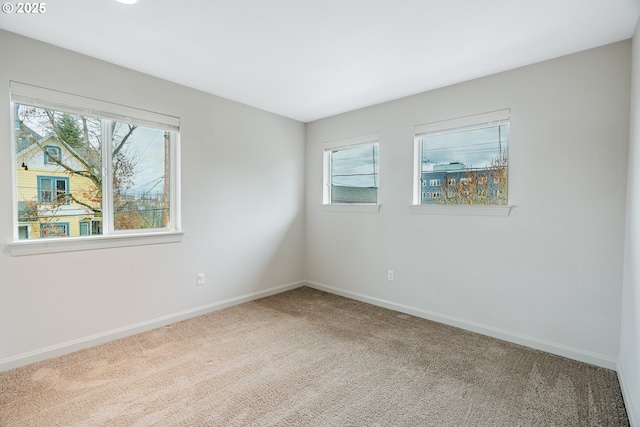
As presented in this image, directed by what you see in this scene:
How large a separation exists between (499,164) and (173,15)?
2.95 metres

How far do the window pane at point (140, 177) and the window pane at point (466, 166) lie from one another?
110 inches

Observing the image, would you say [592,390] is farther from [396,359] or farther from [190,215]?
[190,215]

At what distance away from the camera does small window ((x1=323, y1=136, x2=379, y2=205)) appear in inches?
159

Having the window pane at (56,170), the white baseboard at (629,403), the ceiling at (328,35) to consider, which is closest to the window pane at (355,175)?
the ceiling at (328,35)

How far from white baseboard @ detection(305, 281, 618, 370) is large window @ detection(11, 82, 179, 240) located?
8.43ft

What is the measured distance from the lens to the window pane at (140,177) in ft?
9.79

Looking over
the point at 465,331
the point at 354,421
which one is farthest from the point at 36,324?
the point at 465,331

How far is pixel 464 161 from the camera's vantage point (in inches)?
129

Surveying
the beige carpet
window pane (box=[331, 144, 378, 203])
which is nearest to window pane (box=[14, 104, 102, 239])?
the beige carpet

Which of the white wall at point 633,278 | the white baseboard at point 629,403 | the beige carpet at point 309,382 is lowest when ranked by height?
the beige carpet at point 309,382

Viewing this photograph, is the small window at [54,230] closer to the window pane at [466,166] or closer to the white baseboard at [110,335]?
the white baseboard at [110,335]

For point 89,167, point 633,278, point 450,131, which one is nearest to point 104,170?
point 89,167

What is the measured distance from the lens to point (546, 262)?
2.71 metres

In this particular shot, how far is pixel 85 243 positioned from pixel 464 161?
3.62m
